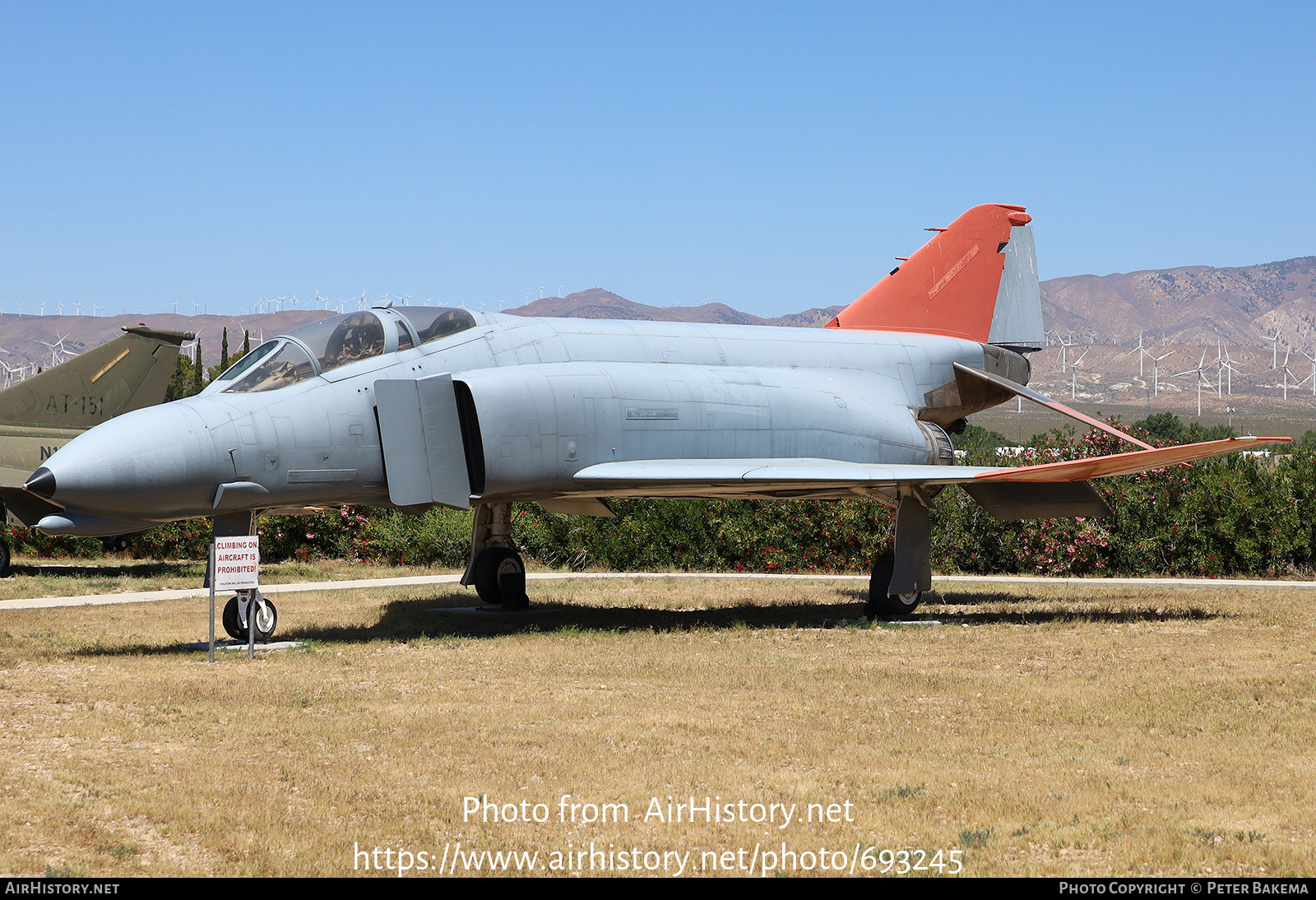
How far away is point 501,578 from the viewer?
50.5ft

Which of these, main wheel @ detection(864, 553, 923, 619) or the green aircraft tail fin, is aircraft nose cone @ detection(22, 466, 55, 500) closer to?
main wheel @ detection(864, 553, 923, 619)

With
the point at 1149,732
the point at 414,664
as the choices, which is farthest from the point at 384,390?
the point at 1149,732

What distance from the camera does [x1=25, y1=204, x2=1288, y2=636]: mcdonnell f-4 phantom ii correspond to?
10.9 m

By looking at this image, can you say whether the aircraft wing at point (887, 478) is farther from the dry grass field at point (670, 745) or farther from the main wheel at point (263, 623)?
the main wheel at point (263, 623)

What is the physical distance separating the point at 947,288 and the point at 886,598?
17.8ft

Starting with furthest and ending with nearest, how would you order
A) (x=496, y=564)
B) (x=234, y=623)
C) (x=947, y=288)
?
(x=947, y=288) → (x=496, y=564) → (x=234, y=623)

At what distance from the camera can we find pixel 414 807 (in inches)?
234

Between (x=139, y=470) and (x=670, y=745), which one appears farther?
(x=139, y=470)

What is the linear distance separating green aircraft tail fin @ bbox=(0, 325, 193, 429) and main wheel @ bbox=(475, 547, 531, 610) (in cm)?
1025

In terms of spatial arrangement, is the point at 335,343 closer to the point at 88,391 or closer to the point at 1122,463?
the point at 1122,463

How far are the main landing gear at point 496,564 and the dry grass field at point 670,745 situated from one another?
191 centimetres

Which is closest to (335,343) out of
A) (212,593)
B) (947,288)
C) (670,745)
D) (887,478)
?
(212,593)

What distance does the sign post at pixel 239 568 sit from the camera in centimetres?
1087

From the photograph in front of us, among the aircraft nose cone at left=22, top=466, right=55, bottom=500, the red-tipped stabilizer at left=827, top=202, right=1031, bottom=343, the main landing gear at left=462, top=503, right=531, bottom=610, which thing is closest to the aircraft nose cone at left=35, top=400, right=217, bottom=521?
the aircraft nose cone at left=22, top=466, right=55, bottom=500
